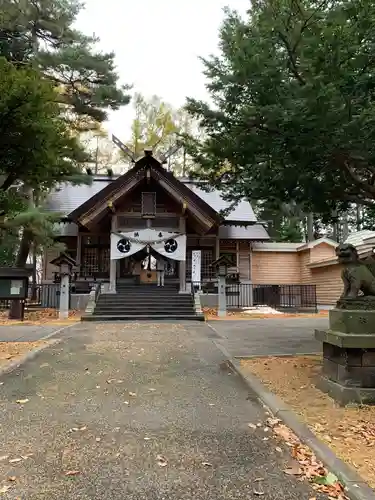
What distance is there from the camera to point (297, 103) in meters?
4.69

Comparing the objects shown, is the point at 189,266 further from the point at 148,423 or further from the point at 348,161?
the point at 148,423

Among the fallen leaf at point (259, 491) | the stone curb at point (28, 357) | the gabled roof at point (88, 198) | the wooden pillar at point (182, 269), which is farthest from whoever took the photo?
the gabled roof at point (88, 198)

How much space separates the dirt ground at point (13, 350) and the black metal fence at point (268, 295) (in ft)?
35.2

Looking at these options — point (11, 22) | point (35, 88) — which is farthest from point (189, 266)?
point (35, 88)

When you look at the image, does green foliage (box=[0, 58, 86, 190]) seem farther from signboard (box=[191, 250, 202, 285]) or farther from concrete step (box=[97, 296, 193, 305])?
signboard (box=[191, 250, 202, 285])

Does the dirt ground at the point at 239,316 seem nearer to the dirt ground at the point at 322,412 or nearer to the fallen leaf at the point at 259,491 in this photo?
the dirt ground at the point at 322,412

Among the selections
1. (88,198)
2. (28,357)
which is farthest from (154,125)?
(28,357)

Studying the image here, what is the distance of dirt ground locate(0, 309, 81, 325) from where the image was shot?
43.7 ft

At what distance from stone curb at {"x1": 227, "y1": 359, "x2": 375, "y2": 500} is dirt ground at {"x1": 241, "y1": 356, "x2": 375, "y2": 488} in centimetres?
10

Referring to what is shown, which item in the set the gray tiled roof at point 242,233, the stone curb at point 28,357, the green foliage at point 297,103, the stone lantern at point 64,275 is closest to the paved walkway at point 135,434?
the stone curb at point 28,357

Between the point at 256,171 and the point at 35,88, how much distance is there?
3.56 metres

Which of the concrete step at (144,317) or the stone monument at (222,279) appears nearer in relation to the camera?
the concrete step at (144,317)

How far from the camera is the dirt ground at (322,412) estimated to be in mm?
3407

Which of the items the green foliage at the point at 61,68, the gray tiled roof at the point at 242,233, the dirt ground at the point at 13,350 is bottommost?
the dirt ground at the point at 13,350
